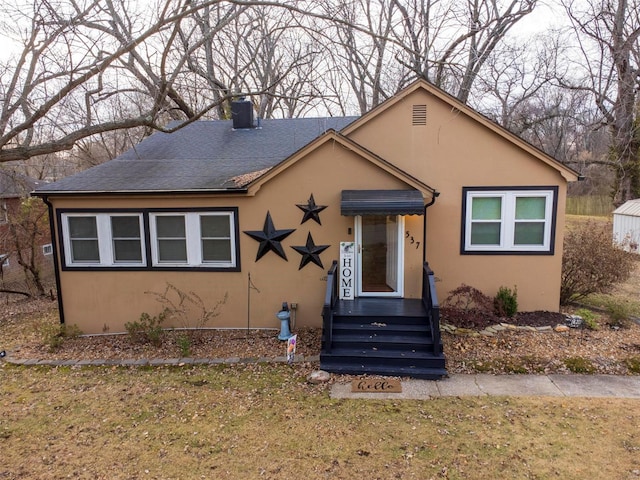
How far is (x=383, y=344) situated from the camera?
695 cm

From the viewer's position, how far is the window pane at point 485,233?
8766 mm

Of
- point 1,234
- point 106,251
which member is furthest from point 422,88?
point 1,234

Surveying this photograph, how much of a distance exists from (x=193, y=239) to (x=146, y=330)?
2169 mm

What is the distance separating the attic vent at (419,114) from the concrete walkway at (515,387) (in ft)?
17.9

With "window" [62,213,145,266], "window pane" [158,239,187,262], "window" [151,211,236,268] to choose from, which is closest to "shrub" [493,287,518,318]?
"window" [151,211,236,268]

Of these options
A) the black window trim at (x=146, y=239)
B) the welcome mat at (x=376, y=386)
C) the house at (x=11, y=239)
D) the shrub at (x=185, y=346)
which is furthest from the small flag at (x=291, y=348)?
the house at (x=11, y=239)

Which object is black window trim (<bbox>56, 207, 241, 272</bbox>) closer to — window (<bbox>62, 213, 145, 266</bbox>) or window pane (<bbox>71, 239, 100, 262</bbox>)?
window (<bbox>62, 213, 145, 266</bbox>)

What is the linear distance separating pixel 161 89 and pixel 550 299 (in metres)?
10.0

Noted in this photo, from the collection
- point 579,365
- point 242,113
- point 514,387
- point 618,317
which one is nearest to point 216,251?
point 242,113

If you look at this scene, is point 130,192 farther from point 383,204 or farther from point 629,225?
point 629,225

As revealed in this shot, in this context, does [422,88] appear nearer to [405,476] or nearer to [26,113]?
[405,476]

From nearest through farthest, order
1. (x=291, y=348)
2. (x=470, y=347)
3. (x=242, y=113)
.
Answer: (x=291, y=348)
(x=470, y=347)
(x=242, y=113)

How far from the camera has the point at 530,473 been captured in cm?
421

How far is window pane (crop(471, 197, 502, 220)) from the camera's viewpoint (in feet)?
28.6
